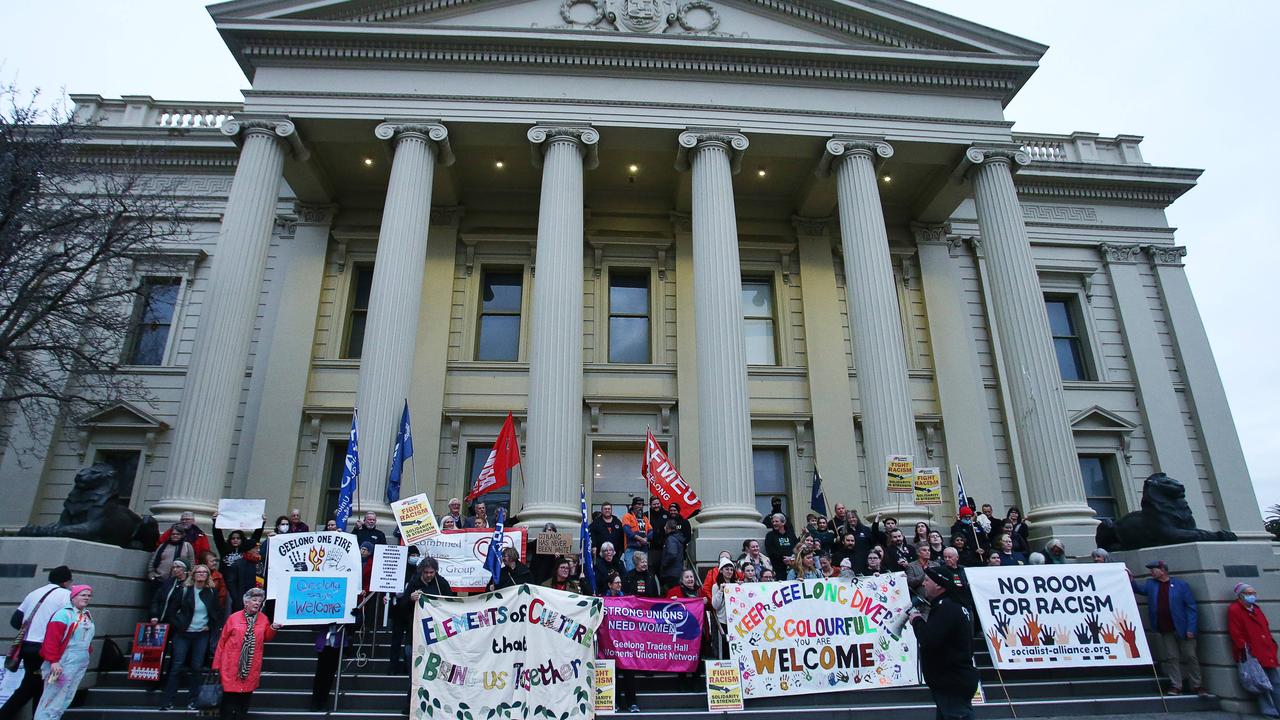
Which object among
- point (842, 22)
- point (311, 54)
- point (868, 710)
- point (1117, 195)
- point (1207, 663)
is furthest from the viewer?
point (1117, 195)

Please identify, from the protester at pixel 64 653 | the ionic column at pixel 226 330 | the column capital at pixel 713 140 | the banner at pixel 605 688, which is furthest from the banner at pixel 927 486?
the ionic column at pixel 226 330

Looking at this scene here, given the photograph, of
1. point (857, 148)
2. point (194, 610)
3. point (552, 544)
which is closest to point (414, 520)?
point (552, 544)

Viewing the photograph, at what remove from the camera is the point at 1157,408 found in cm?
1977

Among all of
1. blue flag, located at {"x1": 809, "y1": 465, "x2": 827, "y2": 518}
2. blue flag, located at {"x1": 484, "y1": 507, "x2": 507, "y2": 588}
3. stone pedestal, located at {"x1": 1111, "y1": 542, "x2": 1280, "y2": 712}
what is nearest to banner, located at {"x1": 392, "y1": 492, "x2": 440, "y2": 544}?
blue flag, located at {"x1": 484, "y1": 507, "x2": 507, "y2": 588}

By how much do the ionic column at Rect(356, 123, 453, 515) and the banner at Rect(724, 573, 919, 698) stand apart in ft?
25.1

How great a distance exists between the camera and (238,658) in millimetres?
7844

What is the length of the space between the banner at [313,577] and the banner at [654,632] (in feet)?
10.6

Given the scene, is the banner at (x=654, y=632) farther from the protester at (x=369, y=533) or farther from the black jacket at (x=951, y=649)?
the protester at (x=369, y=533)

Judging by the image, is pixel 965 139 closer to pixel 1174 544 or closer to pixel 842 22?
pixel 842 22

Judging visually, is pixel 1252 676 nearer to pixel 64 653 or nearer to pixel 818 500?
pixel 818 500

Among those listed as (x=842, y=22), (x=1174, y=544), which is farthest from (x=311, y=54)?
(x=1174, y=544)

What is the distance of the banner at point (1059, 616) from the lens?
9609mm

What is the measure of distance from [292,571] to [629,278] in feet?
42.5

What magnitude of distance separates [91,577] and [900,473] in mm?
12717
